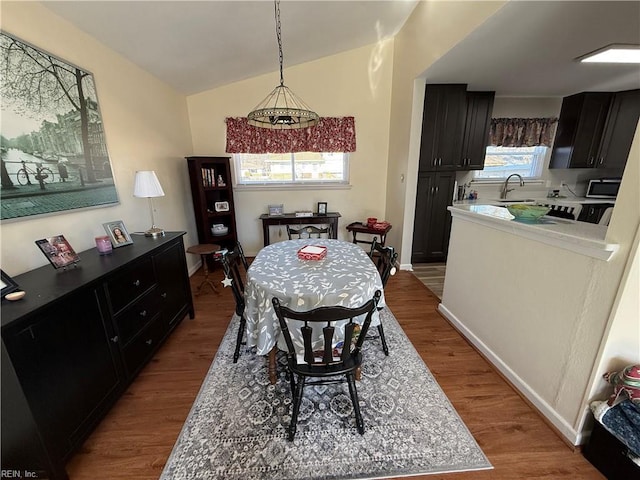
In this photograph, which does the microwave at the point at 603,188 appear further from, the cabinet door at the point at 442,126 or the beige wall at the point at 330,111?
the beige wall at the point at 330,111

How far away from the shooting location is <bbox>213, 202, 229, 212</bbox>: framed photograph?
3.63 meters

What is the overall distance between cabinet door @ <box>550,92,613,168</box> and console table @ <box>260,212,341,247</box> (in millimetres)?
3573

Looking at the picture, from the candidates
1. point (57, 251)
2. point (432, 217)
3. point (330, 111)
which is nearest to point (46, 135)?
point (57, 251)

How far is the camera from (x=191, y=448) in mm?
1329

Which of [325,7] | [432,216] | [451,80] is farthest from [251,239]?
[451,80]

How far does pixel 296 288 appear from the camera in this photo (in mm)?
1507

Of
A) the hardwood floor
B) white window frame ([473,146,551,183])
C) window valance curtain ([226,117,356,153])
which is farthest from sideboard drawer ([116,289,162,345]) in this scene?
white window frame ([473,146,551,183])

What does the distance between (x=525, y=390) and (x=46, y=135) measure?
3.41m

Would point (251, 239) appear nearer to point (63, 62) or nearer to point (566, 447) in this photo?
point (63, 62)

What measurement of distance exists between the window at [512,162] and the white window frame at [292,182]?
208 centimetres

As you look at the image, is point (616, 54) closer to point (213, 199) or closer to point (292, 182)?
point (292, 182)

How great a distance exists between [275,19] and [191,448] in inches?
130

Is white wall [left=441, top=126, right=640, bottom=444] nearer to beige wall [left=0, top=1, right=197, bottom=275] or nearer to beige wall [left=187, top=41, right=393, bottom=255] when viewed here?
beige wall [left=187, top=41, right=393, bottom=255]

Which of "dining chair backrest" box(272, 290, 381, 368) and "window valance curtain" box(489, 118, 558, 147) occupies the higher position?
"window valance curtain" box(489, 118, 558, 147)
